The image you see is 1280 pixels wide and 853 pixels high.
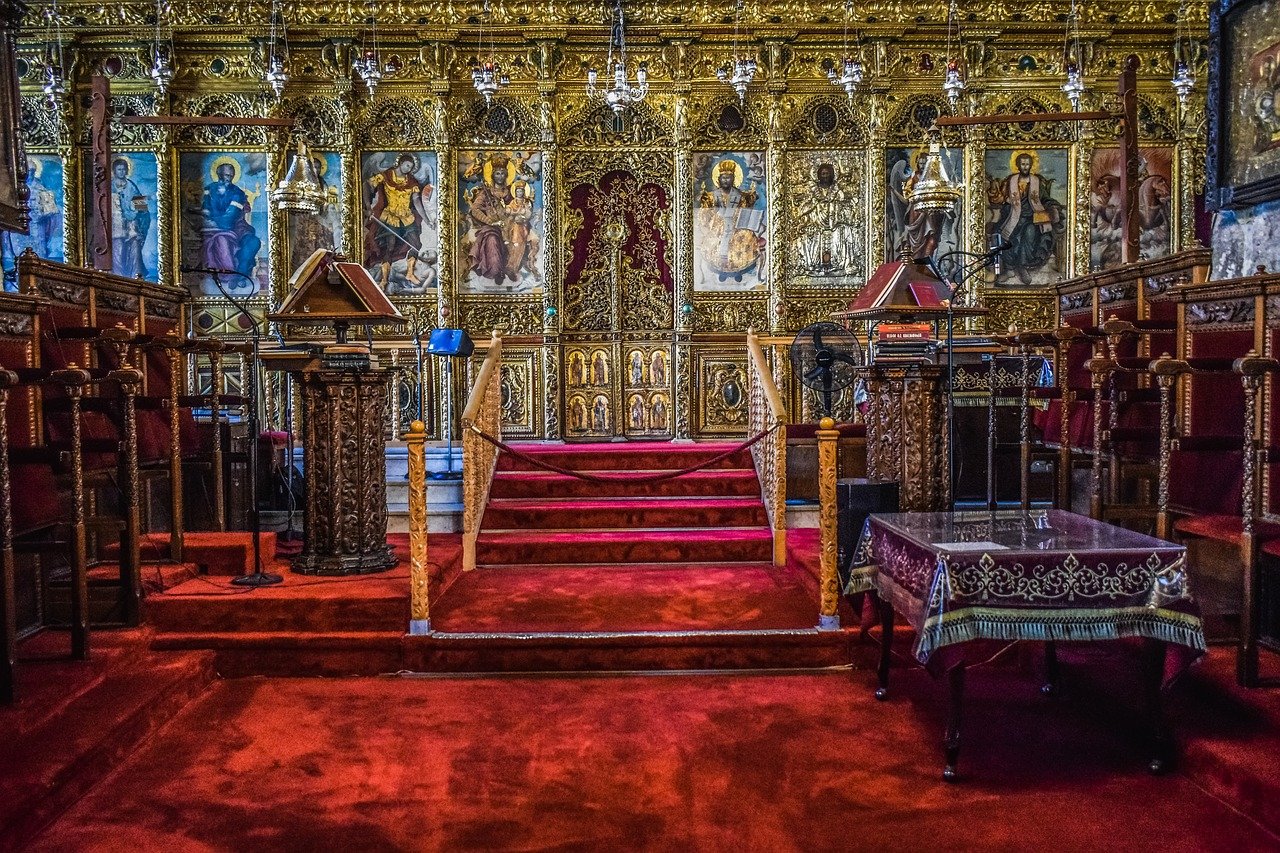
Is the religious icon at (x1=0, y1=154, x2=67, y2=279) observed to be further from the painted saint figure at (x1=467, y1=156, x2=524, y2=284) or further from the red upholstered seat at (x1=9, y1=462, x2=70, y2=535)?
the red upholstered seat at (x1=9, y1=462, x2=70, y2=535)

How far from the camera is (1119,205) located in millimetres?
10914

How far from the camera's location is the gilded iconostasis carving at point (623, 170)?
10648 mm

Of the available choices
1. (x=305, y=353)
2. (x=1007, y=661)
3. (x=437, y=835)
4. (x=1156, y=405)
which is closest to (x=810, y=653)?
(x=1007, y=661)

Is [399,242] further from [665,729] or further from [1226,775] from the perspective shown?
[1226,775]

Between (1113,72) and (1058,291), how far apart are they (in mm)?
5577

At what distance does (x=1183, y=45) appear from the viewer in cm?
1076

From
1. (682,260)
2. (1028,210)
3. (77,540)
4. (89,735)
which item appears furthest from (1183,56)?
(89,735)

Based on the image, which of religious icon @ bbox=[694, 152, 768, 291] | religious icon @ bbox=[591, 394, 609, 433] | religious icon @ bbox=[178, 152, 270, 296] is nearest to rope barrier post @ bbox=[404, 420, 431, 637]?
religious icon @ bbox=[591, 394, 609, 433]

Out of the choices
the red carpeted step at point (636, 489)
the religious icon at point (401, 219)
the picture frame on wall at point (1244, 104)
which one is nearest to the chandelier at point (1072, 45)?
the picture frame on wall at point (1244, 104)

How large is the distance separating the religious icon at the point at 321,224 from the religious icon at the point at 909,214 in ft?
22.4

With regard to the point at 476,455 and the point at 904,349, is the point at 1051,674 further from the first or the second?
the point at 476,455

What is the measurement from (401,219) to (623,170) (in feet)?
9.39

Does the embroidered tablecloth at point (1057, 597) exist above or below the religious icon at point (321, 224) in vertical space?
below

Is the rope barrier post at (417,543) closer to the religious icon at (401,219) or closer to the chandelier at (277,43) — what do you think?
the religious icon at (401,219)
